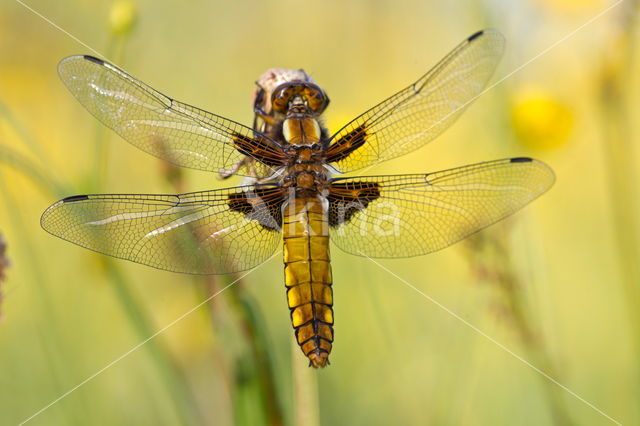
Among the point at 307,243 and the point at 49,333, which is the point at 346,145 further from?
the point at 49,333

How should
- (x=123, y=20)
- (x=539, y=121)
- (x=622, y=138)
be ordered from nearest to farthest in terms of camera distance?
(x=123, y=20) → (x=622, y=138) → (x=539, y=121)

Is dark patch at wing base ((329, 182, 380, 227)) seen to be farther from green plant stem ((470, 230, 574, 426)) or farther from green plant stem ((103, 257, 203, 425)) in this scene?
green plant stem ((103, 257, 203, 425))

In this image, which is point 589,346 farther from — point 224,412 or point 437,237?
point 224,412

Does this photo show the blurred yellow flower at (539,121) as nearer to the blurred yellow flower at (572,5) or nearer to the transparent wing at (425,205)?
the blurred yellow flower at (572,5)

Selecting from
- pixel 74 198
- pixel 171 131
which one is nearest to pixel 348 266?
pixel 171 131

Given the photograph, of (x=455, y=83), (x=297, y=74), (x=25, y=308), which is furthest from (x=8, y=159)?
(x=455, y=83)

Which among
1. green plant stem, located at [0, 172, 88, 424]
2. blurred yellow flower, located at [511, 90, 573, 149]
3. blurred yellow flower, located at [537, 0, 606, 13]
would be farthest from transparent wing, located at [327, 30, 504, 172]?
blurred yellow flower, located at [537, 0, 606, 13]
